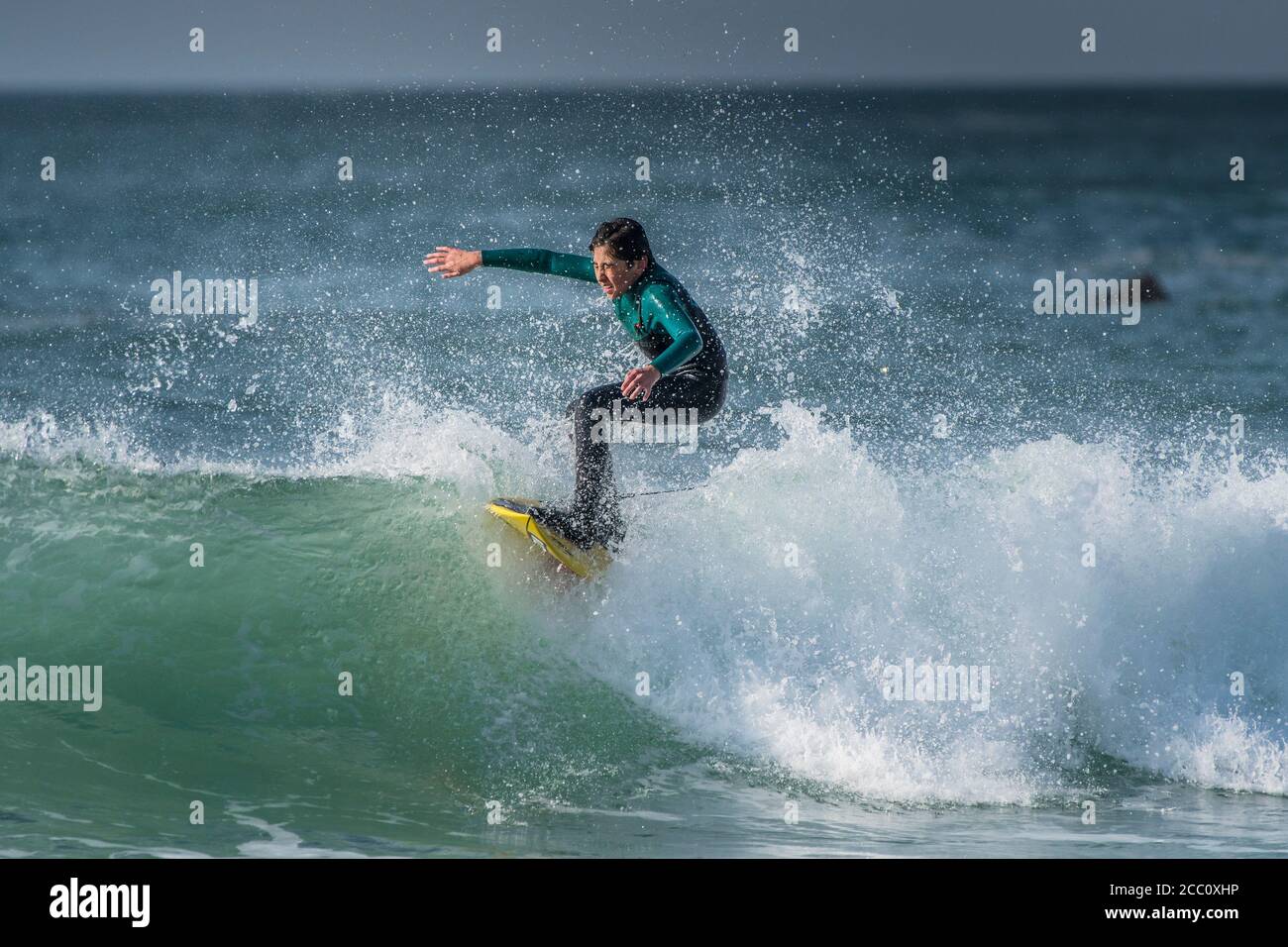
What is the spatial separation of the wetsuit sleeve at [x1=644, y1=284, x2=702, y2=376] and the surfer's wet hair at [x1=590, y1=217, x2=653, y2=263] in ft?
0.70

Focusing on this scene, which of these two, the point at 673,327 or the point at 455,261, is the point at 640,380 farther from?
the point at 455,261

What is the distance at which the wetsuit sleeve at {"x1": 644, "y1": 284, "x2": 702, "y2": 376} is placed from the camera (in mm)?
7027

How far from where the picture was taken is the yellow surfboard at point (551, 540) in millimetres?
7875

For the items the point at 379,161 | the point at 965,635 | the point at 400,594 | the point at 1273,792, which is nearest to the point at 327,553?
the point at 400,594

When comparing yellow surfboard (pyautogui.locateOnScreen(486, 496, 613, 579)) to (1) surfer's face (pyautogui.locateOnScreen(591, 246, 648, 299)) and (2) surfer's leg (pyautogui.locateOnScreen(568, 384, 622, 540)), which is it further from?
(1) surfer's face (pyautogui.locateOnScreen(591, 246, 648, 299))

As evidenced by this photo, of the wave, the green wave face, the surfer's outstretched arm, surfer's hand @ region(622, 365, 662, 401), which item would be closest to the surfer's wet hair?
the surfer's outstretched arm

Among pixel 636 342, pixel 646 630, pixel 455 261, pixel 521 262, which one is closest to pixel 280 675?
pixel 646 630

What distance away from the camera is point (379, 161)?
1578 inches

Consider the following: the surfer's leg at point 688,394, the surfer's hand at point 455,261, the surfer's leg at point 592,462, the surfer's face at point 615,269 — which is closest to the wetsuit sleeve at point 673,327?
the surfer's face at point 615,269

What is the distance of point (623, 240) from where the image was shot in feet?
23.7

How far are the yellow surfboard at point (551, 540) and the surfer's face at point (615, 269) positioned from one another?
147 centimetres

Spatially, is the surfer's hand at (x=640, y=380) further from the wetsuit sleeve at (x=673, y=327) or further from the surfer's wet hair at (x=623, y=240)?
the surfer's wet hair at (x=623, y=240)

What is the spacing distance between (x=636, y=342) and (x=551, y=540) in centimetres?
132

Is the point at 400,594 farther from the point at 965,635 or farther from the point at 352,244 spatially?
the point at 352,244
